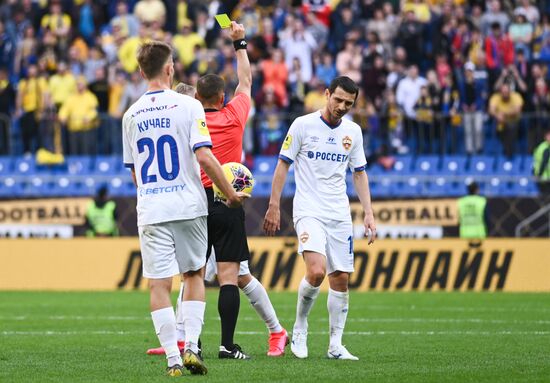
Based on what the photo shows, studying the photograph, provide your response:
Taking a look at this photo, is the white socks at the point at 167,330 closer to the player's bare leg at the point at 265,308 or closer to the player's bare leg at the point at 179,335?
the player's bare leg at the point at 179,335

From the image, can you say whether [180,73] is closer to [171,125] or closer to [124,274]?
[124,274]

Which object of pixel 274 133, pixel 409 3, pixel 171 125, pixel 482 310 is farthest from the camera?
pixel 409 3

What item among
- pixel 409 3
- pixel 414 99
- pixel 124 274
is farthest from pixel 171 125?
pixel 409 3

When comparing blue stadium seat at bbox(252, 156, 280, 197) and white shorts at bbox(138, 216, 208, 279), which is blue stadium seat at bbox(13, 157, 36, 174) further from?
white shorts at bbox(138, 216, 208, 279)

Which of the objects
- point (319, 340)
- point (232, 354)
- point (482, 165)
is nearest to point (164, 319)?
point (232, 354)

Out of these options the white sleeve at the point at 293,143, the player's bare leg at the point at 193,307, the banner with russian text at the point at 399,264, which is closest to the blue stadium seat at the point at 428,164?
the banner with russian text at the point at 399,264

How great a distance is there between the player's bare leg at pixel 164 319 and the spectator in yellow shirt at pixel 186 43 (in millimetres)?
17850

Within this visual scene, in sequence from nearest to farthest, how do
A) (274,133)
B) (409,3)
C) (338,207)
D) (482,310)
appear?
(338,207) → (482,310) → (274,133) → (409,3)

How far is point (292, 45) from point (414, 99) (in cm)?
293

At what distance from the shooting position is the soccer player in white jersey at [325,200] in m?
10.5

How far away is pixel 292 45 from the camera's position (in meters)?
26.1

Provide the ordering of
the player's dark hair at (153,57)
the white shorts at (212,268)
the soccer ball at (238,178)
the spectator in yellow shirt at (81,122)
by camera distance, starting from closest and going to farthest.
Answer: the player's dark hair at (153,57) < the soccer ball at (238,178) < the white shorts at (212,268) < the spectator in yellow shirt at (81,122)

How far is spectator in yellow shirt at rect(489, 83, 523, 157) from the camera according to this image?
24266 millimetres

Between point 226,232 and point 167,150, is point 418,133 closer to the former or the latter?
point 226,232
